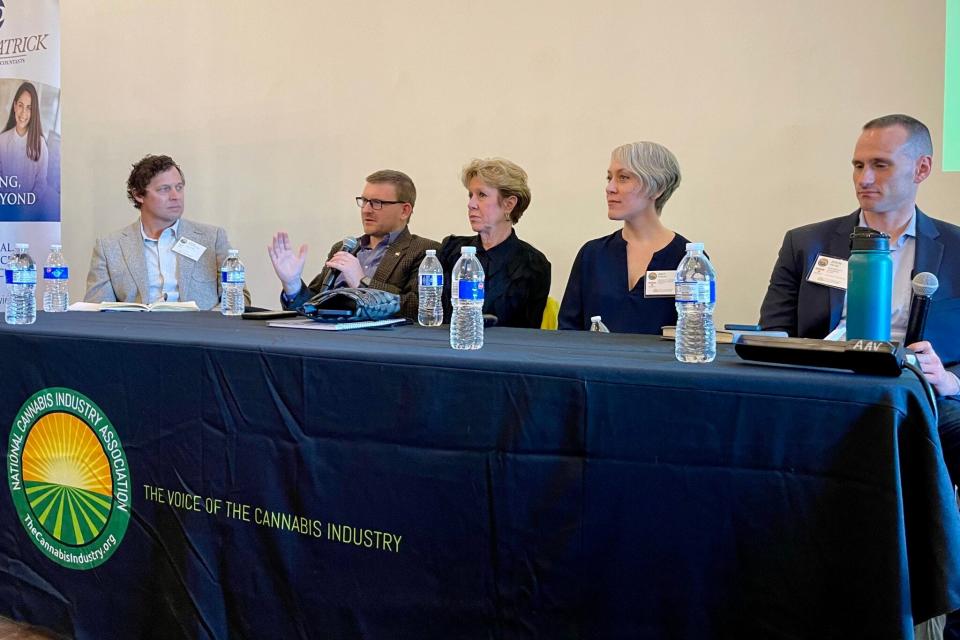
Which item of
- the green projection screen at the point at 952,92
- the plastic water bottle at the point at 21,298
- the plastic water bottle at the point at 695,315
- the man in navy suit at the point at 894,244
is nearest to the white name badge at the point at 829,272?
the man in navy suit at the point at 894,244

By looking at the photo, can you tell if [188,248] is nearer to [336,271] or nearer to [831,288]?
[336,271]

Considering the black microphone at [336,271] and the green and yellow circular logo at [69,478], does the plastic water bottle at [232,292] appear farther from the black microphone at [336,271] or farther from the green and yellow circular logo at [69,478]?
the green and yellow circular logo at [69,478]

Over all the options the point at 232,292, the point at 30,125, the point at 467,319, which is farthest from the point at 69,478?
the point at 30,125

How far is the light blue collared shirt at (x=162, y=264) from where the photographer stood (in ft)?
11.3

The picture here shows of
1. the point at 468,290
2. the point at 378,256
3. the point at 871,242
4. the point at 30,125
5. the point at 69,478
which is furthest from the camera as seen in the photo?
the point at 30,125

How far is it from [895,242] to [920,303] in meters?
0.61

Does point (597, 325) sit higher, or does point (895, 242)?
point (895, 242)

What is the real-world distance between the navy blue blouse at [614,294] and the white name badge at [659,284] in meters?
0.04

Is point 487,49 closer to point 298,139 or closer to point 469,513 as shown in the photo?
point 298,139

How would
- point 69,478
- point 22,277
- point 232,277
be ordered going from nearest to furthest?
point 69,478, point 22,277, point 232,277

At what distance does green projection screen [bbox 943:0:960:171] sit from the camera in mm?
2773

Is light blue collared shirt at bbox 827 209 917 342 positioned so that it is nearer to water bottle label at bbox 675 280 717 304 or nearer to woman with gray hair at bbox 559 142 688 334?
woman with gray hair at bbox 559 142 688 334

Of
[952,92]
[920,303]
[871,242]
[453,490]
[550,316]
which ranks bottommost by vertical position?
[453,490]

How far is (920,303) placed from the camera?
1652mm
